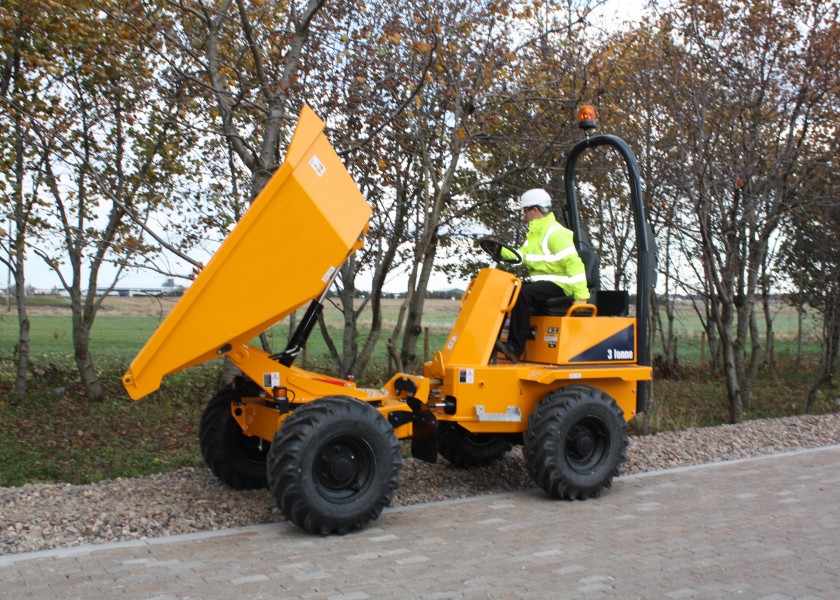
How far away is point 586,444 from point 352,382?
2167 millimetres

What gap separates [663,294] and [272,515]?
14.2 m

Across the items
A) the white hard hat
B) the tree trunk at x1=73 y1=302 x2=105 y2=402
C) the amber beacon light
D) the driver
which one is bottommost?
the tree trunk at x1=73 y1=302 x2=105 y2=402

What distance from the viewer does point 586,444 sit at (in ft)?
24.5

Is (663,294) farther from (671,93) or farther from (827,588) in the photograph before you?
(827,588)

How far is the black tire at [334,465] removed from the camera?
19.5 feet

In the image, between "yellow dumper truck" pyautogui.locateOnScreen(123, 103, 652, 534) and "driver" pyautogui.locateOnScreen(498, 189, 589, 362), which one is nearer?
"yellow dumper truck" pyautogui.locateOnScreen(123, 103, 652, 534)

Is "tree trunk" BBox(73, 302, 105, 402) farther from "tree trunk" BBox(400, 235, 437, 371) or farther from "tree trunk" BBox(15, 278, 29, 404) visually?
"tree trunk" BBox(400, 235, 437, 371)

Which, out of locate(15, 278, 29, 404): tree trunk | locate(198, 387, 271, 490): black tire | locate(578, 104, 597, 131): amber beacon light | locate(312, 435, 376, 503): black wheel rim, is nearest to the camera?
locate(312, 435, 376, 503): black wheel rim

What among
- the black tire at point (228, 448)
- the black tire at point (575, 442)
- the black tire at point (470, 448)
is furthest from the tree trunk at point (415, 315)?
the black tire at point (228, 448)

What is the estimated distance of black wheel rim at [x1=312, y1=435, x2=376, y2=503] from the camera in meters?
6.17

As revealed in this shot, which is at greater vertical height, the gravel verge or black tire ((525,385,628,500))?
black tire ((525,385,628,500))

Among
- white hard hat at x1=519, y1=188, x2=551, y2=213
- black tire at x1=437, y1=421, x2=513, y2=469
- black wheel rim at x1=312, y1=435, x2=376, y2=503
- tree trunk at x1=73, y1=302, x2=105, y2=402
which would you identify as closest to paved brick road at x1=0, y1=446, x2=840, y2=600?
black wheel rim at x1=312, y1=435, x2=376, y2=503

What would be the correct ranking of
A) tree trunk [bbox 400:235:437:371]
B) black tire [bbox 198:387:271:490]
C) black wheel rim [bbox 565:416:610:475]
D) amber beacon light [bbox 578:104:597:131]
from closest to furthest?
black tire [bbox 198:387:271:490] → black wheel rim [bbox 565:416:610:475] → amber beacon light [bbox 578:104:597:131] → tree trunk [bbox 400:235:437:371]

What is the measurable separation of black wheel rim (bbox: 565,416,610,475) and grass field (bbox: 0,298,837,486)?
395cm
